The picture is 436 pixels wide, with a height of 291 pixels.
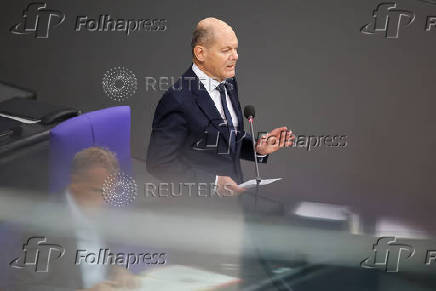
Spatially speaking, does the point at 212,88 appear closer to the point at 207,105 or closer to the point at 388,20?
the point at 207,105

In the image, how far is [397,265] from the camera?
3.13 meters

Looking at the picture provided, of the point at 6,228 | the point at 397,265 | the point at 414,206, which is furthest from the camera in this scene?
the point at 414,206

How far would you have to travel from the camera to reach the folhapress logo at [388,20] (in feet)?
16.9

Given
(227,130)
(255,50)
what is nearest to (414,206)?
(255,50)

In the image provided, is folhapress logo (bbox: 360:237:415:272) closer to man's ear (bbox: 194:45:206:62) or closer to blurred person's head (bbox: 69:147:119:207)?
blurred person's head (bbox: 69:147:119:207)

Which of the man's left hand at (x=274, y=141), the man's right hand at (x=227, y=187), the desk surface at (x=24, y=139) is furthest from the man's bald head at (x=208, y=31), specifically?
the desk surface at (x=24, y=139)

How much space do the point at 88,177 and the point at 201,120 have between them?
2.21 feet

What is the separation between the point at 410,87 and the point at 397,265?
231 cm

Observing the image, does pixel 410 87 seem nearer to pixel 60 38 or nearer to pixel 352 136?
pixel 352 136

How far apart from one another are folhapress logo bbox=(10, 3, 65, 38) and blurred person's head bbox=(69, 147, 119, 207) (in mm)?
2263

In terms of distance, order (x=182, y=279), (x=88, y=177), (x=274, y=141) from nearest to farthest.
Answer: (x=182, y=279) → (x=88, y=177) → (x=274, y=141)

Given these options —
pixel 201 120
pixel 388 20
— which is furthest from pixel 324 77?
pixel 201 120

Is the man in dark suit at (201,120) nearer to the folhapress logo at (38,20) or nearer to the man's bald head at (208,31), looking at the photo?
the man's bald head at (208,31)

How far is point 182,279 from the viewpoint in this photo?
10.2 feet
